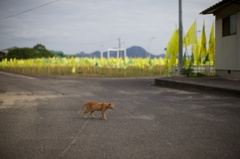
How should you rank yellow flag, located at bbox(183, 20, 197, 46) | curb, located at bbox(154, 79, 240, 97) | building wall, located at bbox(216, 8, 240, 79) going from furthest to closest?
yellow flag, located at bbox(183, 20, 197, 46) → building wall, located at bbox(216, 8, 240, 79) → curb, located at bbox(154, 79, 240, 97)

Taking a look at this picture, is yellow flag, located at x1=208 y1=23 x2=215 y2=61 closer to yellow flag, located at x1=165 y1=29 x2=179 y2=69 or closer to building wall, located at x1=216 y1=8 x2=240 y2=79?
building wall, located at x1=216 y1=8 x2=240 y2=79

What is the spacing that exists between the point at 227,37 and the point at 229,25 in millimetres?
742

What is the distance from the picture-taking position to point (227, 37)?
1692 centimetres

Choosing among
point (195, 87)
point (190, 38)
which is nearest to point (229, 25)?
point (190, 38)

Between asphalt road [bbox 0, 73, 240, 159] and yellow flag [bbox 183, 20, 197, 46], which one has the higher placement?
yellow flag [bbox 183, 20, 197, 46]

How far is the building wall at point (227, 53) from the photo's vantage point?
1570 cm

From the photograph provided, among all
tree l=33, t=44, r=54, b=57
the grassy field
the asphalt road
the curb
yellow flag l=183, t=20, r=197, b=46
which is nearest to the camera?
the asphalt road

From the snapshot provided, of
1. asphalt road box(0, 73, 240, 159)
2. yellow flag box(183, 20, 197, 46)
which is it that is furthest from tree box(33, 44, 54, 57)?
asphalt road box(0, 73, 240, 159)

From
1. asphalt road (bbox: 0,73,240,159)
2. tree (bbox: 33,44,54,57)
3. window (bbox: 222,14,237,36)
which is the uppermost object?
tree (bbox: 33,44,54,57)

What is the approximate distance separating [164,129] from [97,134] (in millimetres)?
1341

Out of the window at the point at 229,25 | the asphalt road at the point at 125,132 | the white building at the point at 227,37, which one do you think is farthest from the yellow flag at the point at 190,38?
the asphalt road at the point at 125,132

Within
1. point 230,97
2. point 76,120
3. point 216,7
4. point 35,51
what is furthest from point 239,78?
point 35,51

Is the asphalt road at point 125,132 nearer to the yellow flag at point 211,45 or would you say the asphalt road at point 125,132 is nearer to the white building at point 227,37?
the white building at point 227,37

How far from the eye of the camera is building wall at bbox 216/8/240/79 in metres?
15.7
